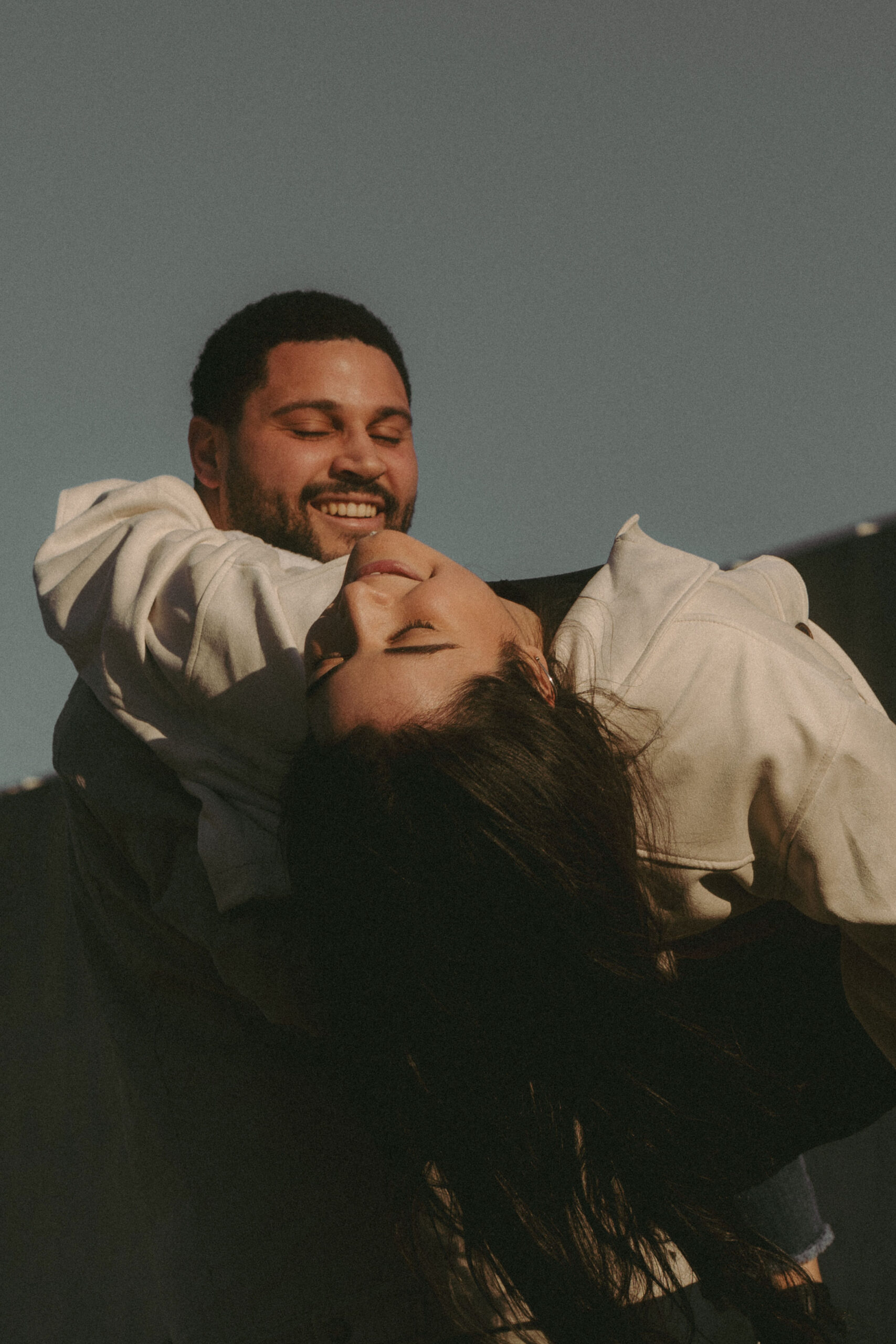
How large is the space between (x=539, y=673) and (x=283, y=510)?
92 cm

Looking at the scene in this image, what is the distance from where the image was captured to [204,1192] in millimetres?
1283

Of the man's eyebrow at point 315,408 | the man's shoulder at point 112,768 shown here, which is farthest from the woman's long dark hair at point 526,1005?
the man's eyebrow at point 315,408

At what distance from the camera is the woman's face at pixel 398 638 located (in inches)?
34.7

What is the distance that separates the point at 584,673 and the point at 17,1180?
279 cm

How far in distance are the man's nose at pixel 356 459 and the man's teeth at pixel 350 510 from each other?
0.16 ft

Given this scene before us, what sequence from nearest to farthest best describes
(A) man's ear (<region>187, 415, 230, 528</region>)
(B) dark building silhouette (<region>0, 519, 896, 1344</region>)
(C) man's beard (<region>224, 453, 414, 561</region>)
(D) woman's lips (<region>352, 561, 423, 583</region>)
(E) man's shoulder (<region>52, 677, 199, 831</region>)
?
1. (D) woman's lips (<region>352, 561, 423, 583</region>)
2. (E) man's shoulder (<region>52, 677, 199, 831</region>)
3. (C) man's beard (<region>224, 453, 414, 561</region>)
4. (A) man's ear (<region>187, 415, 230, 528</region>)
5. (B) dark building silhouette (<region>0, 519, 896, 1344</region>)

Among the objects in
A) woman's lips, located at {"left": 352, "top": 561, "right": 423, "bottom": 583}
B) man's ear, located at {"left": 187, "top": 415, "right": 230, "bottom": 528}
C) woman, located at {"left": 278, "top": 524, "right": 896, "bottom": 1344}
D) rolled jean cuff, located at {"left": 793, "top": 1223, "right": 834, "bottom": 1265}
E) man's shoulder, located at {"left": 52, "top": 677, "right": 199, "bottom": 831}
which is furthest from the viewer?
man's ear, located at {"left": 187, "top": 415, "right": 230, "bottom": 528}

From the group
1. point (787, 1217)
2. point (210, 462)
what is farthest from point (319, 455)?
point (787, 1217)

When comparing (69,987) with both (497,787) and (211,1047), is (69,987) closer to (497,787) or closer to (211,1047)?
(211,1047)

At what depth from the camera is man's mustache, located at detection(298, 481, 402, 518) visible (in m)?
1.77

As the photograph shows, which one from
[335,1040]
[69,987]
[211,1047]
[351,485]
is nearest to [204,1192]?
[211,1047]

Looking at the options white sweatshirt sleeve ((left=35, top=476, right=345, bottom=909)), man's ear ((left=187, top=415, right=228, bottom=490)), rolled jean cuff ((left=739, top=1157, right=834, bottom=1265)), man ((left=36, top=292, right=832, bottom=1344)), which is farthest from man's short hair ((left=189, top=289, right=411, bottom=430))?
rolled jean cuff ((left=739, top=1157, right=834, bottom=1265))

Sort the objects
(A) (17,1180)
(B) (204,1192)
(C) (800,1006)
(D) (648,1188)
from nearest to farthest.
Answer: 1. (D) (648,1188)
2. (C) (800,1006)
3. (B) (204,1192)
4. (A) (17,1180)

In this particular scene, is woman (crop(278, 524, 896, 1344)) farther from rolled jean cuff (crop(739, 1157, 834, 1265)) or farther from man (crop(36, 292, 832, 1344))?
rolled jean cuff (crop(739, 1157, 834, 1265))
